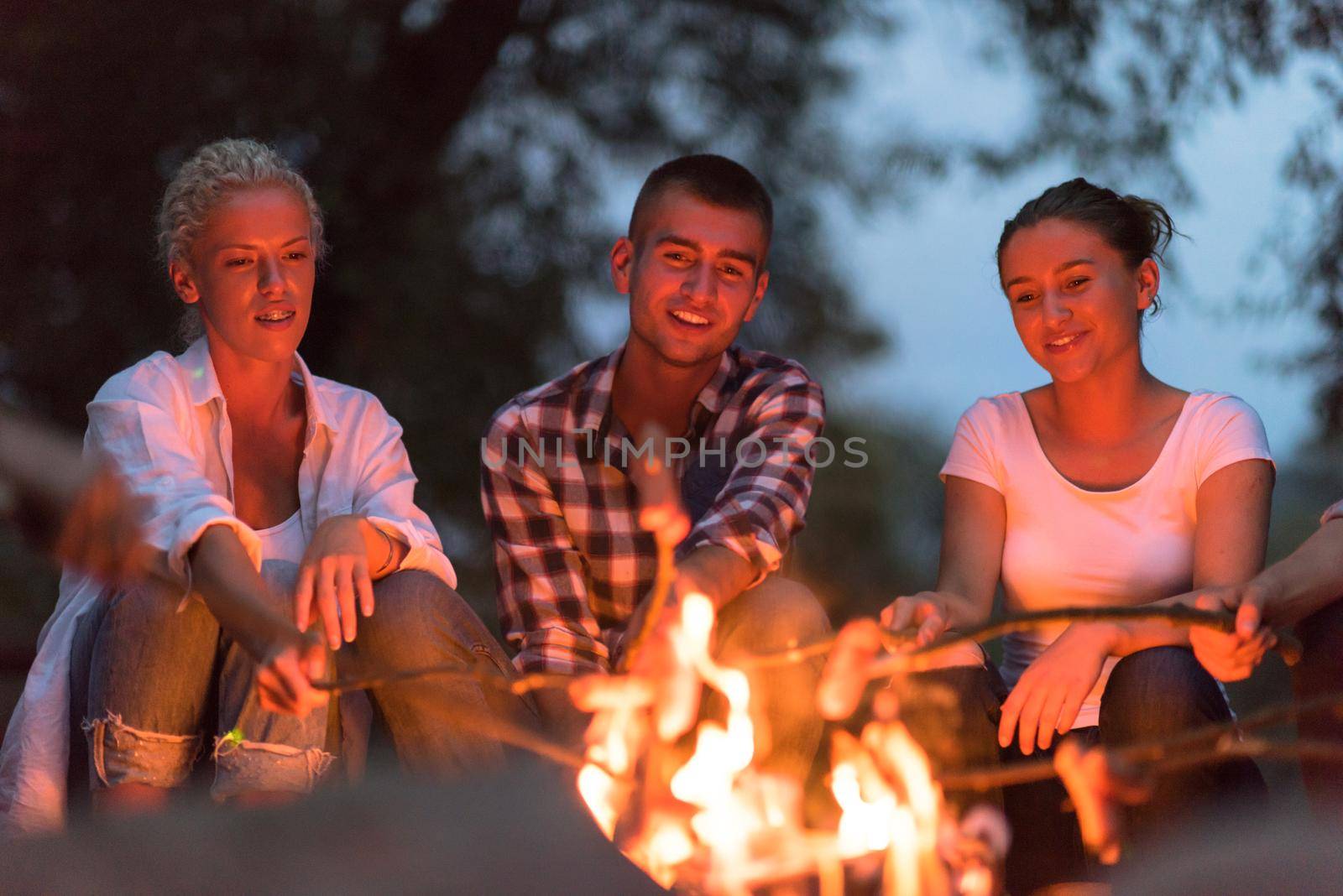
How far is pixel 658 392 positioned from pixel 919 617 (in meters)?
1.01

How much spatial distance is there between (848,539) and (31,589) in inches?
155

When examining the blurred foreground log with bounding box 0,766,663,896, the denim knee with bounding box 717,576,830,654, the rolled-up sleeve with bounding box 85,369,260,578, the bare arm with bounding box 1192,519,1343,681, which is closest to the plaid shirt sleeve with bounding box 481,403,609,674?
the denim knee with bounding box 717,576,830,654

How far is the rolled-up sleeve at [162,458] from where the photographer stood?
7.84 feet

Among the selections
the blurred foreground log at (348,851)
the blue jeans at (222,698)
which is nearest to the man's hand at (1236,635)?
the blurred foreground log at (348,851)

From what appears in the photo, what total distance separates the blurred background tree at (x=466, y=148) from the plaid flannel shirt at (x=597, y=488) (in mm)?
2324

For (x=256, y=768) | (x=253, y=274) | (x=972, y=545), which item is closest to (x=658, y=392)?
(x=972, y=545)

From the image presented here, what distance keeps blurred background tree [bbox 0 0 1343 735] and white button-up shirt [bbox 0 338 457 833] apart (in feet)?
8.42

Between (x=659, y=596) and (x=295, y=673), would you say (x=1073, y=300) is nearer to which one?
(x=659, y=596)

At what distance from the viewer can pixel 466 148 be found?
6.00m

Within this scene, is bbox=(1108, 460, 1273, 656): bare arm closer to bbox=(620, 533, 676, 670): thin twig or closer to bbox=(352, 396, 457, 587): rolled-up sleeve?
bbox=(620, 533, 676, 670): thin twig

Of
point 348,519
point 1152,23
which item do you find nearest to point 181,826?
point 348,519

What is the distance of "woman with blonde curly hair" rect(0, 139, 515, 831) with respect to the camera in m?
2.31

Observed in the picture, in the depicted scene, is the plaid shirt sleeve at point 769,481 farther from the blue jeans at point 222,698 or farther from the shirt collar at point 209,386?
the shirt collar at point 209,386

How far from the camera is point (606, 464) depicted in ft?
10.1
